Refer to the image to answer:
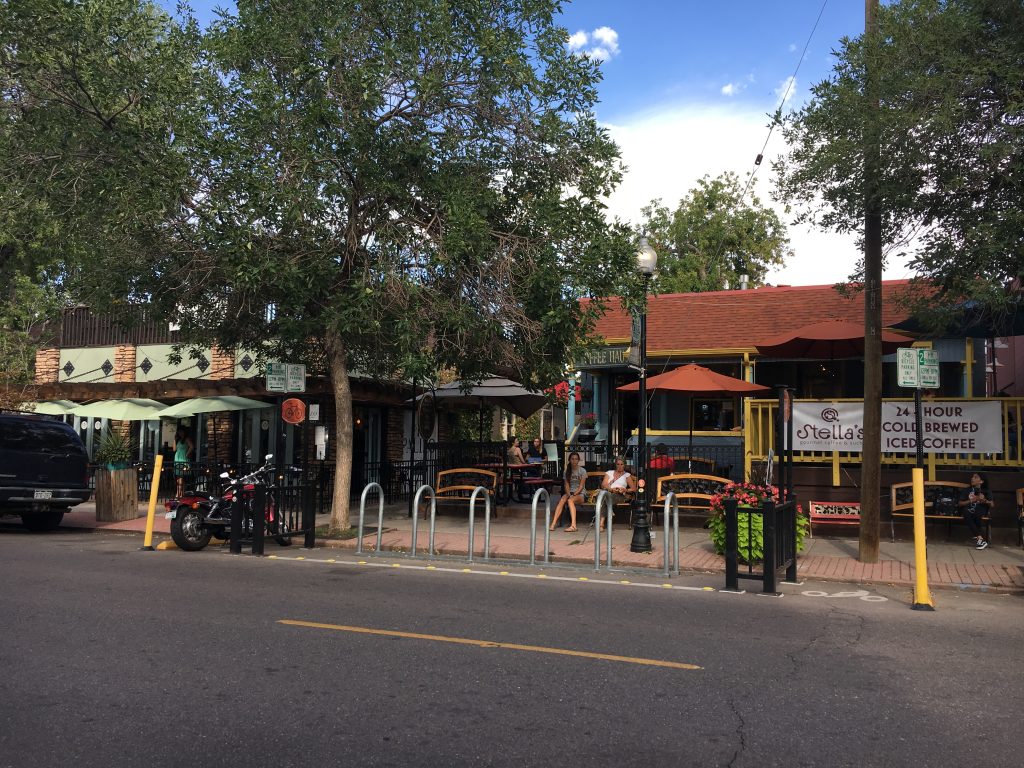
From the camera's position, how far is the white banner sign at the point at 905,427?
13.6 meters

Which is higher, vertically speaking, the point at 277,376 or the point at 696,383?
the point at 696,383

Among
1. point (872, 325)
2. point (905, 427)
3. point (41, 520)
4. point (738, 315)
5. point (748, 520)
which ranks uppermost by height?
point (738, 315)

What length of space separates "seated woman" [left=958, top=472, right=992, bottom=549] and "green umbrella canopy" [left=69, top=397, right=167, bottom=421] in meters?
17.5

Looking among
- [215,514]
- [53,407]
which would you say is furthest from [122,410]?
[215,514]

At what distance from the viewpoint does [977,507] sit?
41.7 feet

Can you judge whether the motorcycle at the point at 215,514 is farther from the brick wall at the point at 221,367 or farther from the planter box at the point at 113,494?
the brick wall at the point at 221,367

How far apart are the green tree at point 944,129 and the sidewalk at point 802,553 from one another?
11.3 ft

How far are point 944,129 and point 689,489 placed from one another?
7.07 m

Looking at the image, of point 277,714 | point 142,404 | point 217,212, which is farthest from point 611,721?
point 142,404

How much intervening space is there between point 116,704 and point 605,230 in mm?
10523

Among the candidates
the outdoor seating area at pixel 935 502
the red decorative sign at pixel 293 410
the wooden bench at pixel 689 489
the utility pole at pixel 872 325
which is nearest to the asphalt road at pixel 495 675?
the utility pole at pixel 872 325

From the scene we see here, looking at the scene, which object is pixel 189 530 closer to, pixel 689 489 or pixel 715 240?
pixel 689 489

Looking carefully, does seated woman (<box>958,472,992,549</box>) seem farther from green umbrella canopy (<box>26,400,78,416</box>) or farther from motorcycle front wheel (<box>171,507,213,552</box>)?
green umbrella canopy (<box>26,400,78,416</box>)

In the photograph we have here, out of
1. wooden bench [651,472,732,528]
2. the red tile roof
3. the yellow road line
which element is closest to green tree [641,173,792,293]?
the red tile roof
